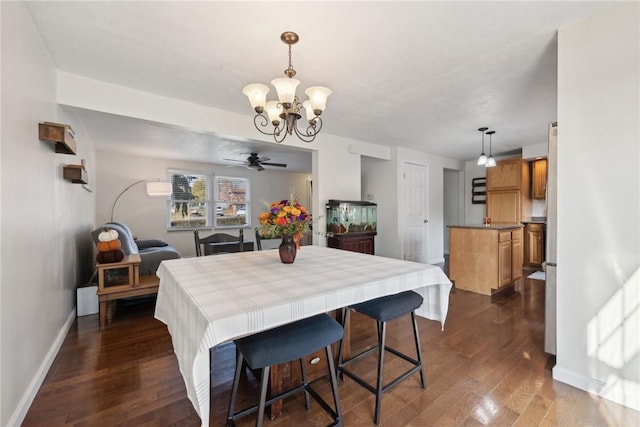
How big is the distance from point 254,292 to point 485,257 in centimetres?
353

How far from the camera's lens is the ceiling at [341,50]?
1.68 meters

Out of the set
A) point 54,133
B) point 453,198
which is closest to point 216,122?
point 54,133

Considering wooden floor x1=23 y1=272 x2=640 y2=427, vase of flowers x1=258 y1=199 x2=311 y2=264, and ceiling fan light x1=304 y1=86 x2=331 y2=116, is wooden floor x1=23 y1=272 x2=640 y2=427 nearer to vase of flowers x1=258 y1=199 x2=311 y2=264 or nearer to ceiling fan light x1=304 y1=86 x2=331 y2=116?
vase of flowers x1=258 y1=199 x2=311 y2=264

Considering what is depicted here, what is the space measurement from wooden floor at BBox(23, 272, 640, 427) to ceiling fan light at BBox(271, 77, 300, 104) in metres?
1.91

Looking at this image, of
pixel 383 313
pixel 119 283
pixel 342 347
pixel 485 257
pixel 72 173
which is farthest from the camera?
pixel 485 257

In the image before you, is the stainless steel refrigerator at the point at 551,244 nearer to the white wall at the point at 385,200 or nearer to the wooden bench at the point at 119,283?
the white wall at the point at 385,200

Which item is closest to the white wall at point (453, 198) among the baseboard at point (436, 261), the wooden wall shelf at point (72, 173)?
the baseboard at point (436, 261)

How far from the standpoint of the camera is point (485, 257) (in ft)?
12.2

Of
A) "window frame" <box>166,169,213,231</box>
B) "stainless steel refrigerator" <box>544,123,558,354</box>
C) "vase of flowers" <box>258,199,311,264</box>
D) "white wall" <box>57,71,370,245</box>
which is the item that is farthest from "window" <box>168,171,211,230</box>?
"stainless steel refrigerator" <box>544,123,558,354</box>

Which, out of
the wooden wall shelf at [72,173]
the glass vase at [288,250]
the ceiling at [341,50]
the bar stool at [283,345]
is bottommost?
the bar stool at [283,345]

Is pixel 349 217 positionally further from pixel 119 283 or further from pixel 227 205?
pixel 227 205

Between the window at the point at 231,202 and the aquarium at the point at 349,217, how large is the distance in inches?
128

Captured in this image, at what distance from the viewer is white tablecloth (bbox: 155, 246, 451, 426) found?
0.98m

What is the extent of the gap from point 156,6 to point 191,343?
1908 millimetres
